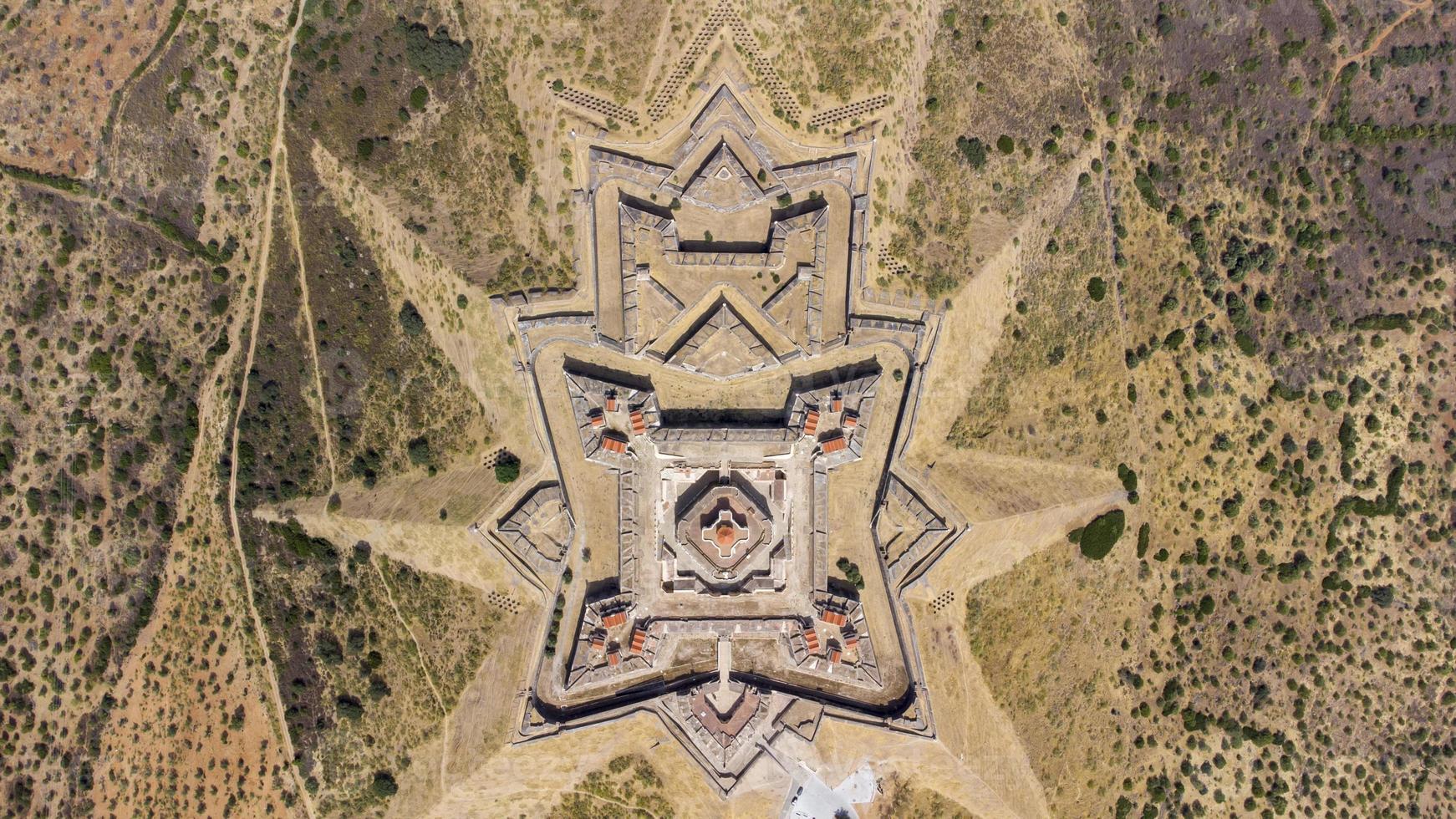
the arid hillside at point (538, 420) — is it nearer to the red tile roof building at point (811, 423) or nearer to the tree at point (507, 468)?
the tree at point (507, 468)

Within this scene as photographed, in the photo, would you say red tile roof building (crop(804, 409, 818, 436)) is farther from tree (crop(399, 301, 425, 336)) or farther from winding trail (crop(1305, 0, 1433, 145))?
winding trail (crop(1305, 0, 1433, 145))

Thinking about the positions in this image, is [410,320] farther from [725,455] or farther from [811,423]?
[811,423]

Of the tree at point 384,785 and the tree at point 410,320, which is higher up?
the tree at point 410,320

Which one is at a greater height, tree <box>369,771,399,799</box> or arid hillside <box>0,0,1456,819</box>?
arid hillside <box>0,0,1456,819</box>

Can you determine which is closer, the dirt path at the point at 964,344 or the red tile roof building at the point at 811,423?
the red tile roof building at the point at 811,423

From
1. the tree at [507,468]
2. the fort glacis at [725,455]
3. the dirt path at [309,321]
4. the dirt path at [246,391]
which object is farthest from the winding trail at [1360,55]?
the dirt path at [246,391]

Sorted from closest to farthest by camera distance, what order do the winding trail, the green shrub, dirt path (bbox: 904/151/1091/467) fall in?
the green shrub < dirt path (bbox: 904/151/1091/467) < the winding trail

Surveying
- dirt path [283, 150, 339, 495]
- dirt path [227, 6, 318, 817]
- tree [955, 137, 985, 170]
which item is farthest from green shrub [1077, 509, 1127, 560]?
dirt path [227, 6, 318, 817]
